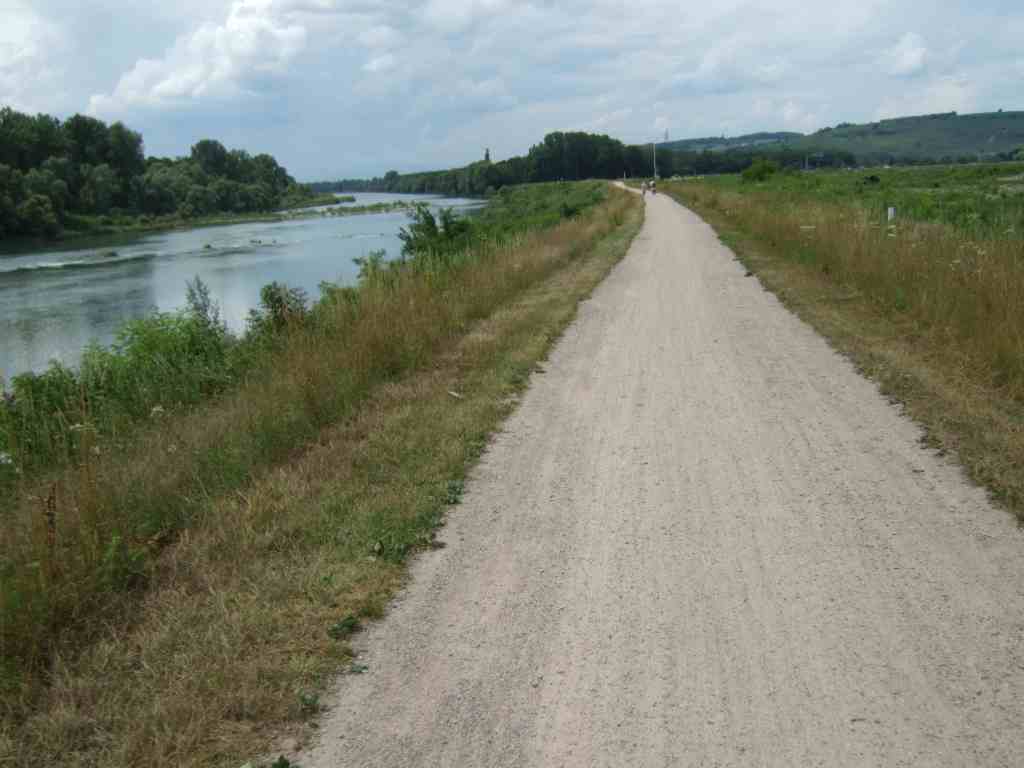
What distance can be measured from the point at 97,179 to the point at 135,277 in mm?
41874

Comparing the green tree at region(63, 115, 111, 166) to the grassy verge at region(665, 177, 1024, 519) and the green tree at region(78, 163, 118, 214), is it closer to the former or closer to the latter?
the green tree at region(78, 163, 118, 214)

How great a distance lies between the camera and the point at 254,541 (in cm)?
459

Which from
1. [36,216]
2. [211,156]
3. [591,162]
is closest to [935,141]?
[591,162]

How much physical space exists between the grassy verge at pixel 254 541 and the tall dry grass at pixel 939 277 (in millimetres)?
4211

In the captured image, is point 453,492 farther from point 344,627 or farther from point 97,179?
point 97,179

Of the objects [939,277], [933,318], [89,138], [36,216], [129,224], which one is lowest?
[933,318]

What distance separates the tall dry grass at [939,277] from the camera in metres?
7.34

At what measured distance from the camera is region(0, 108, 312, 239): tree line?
60.5m

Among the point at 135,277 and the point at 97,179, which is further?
the point at 97,179

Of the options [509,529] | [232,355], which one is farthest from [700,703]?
[232,355]

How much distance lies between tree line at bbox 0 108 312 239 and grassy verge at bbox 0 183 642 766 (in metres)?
60.3

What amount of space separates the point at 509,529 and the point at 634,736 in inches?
76.4

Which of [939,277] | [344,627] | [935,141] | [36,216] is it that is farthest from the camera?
[935,141]

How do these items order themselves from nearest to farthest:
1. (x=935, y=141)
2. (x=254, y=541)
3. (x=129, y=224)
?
1. (x=254, y=541)
2. (x=129, y=224)
3. (x=935, y=141)
